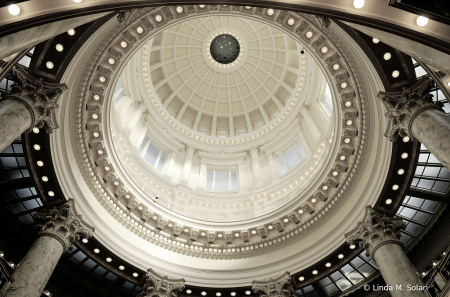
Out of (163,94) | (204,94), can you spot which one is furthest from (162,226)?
(204,94)

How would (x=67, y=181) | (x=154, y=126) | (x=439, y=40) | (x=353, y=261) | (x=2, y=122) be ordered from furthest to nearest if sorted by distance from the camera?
1. (x=154, y=126)
2. (x=353, y=261)
3. (x=67, y=181)
4. (x=2, y=122)
5. (x=439, y=40)

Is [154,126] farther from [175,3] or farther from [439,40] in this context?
[439,40]

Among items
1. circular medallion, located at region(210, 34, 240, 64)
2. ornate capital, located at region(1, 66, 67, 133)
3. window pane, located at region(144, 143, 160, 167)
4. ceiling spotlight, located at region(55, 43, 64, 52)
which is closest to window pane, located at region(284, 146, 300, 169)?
window pane, located at region(144, 143, 160, 167)

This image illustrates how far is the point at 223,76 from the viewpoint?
4006cm

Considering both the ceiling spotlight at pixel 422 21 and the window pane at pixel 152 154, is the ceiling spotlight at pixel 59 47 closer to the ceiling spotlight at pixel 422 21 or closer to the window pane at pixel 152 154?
the ceiling spotlight at pixel 422 21

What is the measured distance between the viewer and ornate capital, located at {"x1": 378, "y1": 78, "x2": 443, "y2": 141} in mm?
11445

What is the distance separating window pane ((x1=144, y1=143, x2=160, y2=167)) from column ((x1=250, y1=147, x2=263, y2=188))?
9.28 meters

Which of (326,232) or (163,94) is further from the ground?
(163,94)

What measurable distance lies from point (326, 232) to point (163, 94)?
26191mm

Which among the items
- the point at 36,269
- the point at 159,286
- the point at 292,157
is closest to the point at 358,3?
the point at 36,269

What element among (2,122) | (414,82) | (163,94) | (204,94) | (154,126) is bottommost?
(2,122)

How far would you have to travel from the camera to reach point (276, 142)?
102 ft

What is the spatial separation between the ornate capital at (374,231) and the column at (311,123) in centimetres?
1112

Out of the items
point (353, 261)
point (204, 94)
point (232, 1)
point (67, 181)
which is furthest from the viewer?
point (204, 94)
